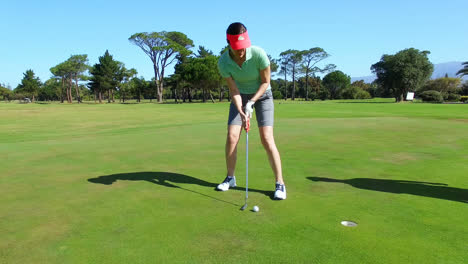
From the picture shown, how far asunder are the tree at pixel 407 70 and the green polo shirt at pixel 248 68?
7142cm

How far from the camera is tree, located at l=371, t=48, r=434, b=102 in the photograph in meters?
67.3

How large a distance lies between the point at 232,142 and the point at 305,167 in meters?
1.90

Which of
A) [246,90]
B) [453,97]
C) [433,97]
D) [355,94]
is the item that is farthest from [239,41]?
[355,94]

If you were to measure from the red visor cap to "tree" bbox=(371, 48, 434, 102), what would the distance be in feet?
236

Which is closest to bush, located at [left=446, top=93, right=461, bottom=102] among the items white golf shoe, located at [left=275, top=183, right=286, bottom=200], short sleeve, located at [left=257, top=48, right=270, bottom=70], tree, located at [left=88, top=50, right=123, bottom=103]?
short sleeve, located at [left=257, top=48, right=270, bottom=70]

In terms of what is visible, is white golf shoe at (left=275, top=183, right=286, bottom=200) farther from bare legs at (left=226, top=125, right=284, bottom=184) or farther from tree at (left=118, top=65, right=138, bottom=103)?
tree at (left=118, top=65, right=138, bottom=103)

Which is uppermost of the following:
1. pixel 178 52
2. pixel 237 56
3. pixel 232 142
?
pixel 178 52

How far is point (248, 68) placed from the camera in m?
4.62

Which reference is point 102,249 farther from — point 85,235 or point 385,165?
point 385,165

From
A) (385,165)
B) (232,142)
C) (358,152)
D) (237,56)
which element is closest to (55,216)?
(232,142)

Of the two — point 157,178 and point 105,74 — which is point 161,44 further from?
point 157,178

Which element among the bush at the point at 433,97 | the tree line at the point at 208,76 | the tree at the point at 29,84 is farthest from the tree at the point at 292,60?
the tree at the point at 29,84

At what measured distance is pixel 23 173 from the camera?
5.97m

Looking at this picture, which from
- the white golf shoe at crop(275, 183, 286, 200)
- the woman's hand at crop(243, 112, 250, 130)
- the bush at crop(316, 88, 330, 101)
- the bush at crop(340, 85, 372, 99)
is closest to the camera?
the white golf shoe at crop(275, 183, 286, 200)
